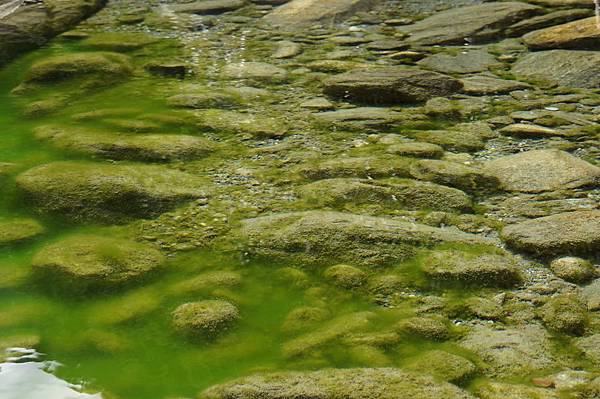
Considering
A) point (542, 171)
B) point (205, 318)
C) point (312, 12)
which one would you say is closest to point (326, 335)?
point (205, 318)

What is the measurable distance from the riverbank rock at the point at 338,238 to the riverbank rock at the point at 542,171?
0.71 metres

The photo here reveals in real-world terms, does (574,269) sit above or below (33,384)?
below

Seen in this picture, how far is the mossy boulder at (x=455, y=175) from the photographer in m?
4.42

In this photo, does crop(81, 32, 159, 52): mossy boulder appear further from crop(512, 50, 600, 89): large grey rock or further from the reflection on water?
the reflection on water

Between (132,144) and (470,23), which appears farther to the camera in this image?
(470,23)


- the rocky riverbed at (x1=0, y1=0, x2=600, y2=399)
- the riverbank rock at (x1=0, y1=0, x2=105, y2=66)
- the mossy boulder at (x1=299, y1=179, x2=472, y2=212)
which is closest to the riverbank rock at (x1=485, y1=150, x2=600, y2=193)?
the rocky riverbed at (x1=0, y1=0, x2=600, y2=399)

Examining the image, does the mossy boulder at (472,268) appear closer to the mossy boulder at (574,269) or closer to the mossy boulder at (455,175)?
the mossy boulder at (574,269)

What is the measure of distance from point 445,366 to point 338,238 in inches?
40.0

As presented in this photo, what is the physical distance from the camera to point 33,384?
9.39ft

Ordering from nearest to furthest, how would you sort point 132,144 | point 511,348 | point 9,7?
point 511,348, point 132,144, point 9,7

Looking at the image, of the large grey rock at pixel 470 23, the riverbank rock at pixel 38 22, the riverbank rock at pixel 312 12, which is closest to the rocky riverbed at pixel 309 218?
the large grey rock at pixel 470 23

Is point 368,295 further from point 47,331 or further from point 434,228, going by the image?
point 47,331

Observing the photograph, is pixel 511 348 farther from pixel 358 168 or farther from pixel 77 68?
pixel 77 68

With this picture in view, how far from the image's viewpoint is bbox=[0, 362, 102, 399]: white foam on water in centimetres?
281
